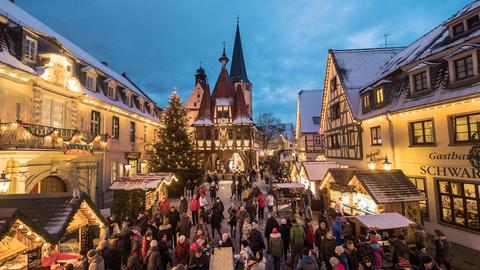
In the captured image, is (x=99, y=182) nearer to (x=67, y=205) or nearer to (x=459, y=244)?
(x=67, y=205)

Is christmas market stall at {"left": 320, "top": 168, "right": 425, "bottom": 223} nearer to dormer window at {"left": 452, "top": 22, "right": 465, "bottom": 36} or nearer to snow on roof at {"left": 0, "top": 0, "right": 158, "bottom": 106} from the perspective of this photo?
dormer window at {"left": 452, "top": 22, "right": 465, "bottom": 36}

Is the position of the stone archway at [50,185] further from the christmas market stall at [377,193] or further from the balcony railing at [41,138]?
the christmas market stall at [377,193]

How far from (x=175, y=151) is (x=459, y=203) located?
20000 mm

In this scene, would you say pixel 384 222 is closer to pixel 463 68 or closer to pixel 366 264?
pixel 366 264

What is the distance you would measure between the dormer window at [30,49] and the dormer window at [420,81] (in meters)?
20.3

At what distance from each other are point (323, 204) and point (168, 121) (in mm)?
15227

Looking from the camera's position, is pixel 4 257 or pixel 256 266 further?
pixel 256 266

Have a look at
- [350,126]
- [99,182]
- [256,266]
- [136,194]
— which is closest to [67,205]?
[256,266]

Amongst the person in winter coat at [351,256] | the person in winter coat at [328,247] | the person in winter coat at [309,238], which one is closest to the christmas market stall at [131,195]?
the person in winter coat at [309,238]

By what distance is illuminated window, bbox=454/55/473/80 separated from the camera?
38.6 ft

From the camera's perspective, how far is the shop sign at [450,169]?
11.5 metres

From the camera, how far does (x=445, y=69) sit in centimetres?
1309

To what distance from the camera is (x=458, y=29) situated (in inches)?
538

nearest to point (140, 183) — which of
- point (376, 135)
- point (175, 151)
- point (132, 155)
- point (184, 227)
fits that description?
point (184, 227)
